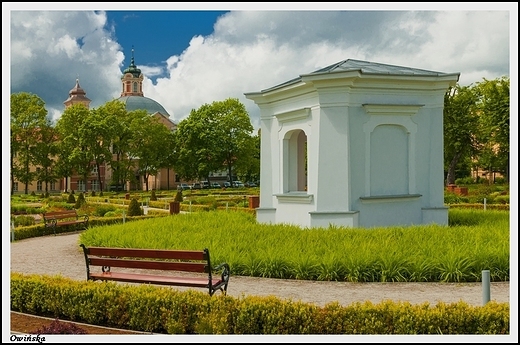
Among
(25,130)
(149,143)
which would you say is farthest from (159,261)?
(149,143)

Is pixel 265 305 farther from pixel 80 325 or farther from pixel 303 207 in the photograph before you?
pixel 303 207

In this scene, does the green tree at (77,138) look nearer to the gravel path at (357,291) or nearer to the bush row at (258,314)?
the gravel path at (357,291)

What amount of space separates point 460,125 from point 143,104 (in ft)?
166

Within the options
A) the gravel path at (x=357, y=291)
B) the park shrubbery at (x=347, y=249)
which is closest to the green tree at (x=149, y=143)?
the park shrubbery at (x=347, y=249)

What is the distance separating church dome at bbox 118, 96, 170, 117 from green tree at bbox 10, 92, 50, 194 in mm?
28146

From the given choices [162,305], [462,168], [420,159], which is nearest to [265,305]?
[162,305]

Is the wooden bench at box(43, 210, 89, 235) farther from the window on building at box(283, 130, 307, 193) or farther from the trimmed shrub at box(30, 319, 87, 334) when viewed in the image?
the trimmed shrub at box(30, 319, 87, 334)

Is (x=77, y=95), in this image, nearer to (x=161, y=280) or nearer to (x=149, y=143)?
(x=149, y=143)

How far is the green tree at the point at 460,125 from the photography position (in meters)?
45.8

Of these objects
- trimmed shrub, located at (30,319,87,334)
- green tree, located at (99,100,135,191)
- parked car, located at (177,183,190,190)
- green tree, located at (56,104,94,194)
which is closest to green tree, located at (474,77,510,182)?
parked car, located at (177,183,190,190)

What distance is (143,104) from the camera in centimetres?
7994

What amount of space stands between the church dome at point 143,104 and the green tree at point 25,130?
28.1 metres

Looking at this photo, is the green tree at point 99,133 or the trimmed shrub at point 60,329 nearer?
the trimmed shrub at point 60,329

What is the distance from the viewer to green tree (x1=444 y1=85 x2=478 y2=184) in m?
45.8
